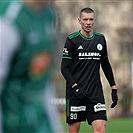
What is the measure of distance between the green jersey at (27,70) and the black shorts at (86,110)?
5808 mm

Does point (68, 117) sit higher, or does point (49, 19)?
point (49, 19)

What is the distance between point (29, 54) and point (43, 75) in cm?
18

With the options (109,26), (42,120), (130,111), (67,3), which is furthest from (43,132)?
(109,26)

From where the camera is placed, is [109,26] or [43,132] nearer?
[43,132]

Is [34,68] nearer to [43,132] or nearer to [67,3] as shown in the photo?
[43,132]

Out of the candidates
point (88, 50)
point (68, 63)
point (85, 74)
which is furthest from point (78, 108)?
point (88, 50)

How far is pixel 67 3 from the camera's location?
33969 millimetres

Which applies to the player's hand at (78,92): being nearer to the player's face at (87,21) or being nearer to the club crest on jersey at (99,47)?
the club crest on jersey at (99,47)

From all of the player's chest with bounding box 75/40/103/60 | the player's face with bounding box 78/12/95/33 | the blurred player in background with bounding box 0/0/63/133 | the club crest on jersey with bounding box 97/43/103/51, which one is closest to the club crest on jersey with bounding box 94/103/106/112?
the player's chest with bounding box 75/40/103/60

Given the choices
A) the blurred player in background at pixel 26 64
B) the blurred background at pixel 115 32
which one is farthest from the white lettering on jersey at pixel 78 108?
the blurred background at pixel 115 32

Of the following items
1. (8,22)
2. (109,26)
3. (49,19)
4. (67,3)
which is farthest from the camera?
(109,26)

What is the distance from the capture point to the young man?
10.1m

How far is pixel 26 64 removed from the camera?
164 inches

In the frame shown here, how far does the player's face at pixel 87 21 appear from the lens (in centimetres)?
1020
